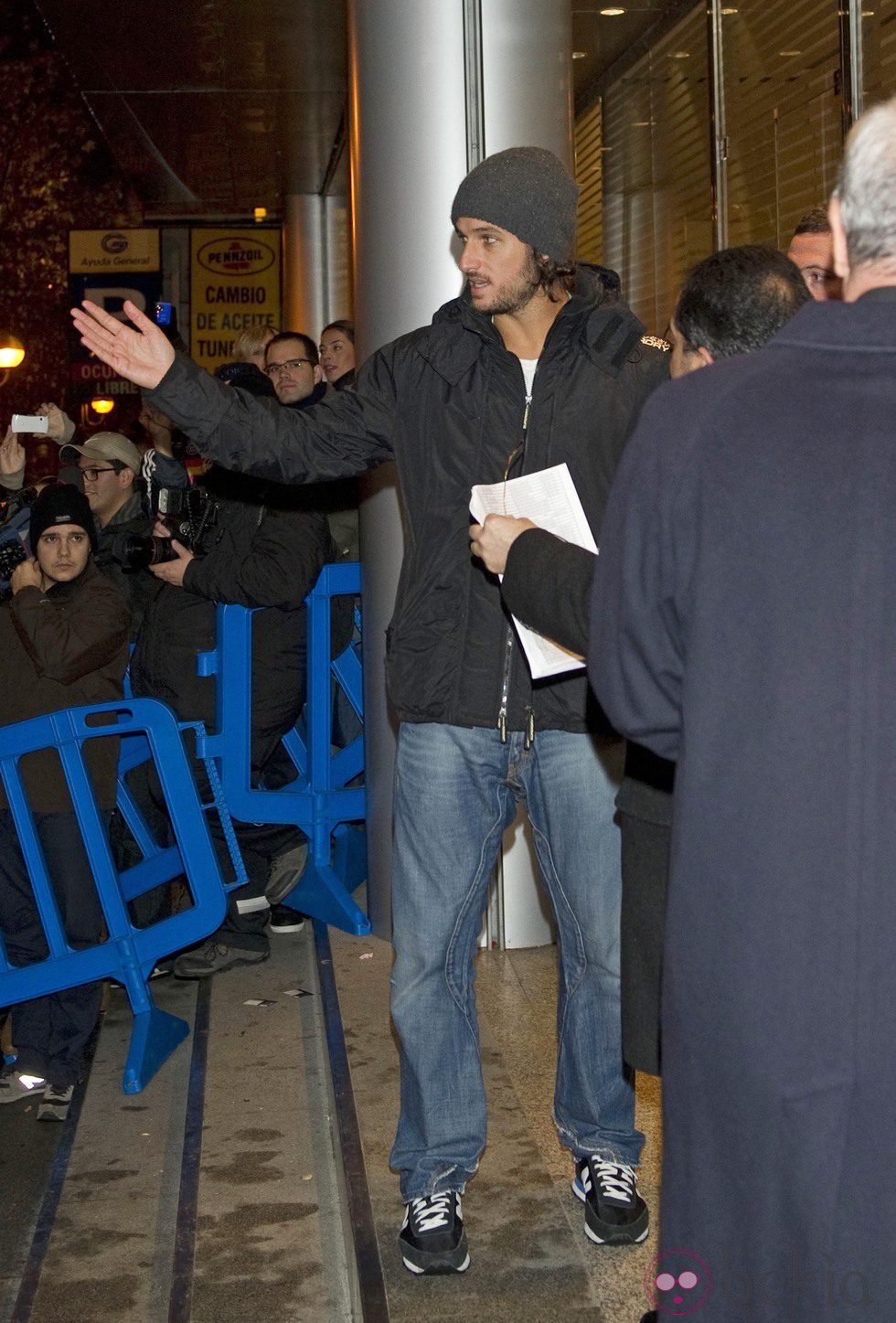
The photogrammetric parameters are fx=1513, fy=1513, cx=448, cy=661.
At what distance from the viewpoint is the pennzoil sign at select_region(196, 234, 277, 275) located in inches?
620

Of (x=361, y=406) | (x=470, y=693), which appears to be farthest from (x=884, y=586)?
(x=361, y=406)

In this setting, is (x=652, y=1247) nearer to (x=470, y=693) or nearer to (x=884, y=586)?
(x=470, y=693)

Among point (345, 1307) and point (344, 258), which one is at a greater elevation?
point (344, 258)

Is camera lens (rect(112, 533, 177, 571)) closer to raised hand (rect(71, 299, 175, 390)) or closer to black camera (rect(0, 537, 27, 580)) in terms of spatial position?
black camera (rect(0, 537, 27, 580))

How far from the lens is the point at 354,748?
6.15 m

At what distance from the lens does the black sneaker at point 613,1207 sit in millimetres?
3164

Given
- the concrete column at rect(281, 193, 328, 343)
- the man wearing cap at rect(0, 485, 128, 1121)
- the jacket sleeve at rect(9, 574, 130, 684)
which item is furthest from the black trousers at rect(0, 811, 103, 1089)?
the concrete column at rect(281, 193, 328, 343)

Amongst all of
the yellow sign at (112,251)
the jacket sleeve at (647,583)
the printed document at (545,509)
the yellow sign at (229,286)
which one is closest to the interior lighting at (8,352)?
the yellow sign at (112,251)

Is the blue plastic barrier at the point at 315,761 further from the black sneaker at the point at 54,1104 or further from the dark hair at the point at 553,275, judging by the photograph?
the dark hair at the point at 553,275

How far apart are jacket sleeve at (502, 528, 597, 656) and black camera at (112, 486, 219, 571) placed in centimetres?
346

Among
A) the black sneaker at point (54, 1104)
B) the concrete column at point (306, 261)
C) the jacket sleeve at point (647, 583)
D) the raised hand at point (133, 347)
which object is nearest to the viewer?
the jacket sleeve at point (647, 583)

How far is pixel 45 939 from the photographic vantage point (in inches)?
192

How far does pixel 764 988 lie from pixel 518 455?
1603 millimetres

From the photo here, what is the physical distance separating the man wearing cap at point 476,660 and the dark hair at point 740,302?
629mm
